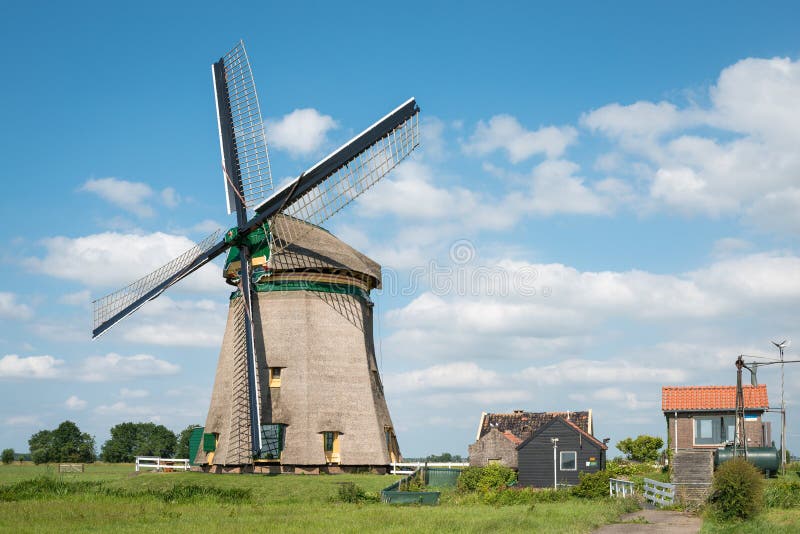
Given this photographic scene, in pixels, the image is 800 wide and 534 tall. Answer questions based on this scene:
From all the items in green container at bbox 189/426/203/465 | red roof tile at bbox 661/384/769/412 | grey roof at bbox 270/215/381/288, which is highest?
grey roof at bbox 270/215/381/288

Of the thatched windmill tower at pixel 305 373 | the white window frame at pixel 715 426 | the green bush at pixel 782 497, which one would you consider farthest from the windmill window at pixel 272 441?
the white window frame at pixel 715 426

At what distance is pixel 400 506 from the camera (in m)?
27.2

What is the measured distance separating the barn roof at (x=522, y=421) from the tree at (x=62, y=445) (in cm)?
5381

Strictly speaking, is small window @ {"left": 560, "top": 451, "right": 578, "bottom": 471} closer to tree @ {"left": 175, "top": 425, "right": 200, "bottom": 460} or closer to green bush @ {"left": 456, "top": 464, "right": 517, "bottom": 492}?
green bush @ {"left": 456, "top": 464, "right": 517, "bottom": 492}

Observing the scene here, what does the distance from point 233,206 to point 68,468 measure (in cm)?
2826

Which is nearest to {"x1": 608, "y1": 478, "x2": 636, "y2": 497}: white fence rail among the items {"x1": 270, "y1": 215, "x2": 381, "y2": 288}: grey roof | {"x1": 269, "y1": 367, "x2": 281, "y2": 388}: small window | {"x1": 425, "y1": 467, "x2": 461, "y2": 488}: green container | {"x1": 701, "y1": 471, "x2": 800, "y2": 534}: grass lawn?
{"x1": 701, "y1": 471, "x2": 800, "y2": 534}: grass lawn

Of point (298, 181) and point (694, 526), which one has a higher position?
→ point (298, 181)

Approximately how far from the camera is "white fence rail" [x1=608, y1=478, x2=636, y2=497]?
29.7 meters

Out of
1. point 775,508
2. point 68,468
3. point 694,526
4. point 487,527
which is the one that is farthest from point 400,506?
point 68,468

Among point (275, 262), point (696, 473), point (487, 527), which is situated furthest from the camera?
point (275, 262)

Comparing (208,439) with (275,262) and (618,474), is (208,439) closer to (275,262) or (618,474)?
(275,262)

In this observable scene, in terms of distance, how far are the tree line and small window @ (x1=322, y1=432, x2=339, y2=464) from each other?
5208 cm

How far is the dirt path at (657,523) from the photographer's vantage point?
21.2m

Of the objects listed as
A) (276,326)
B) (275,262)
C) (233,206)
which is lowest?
(276,326)
